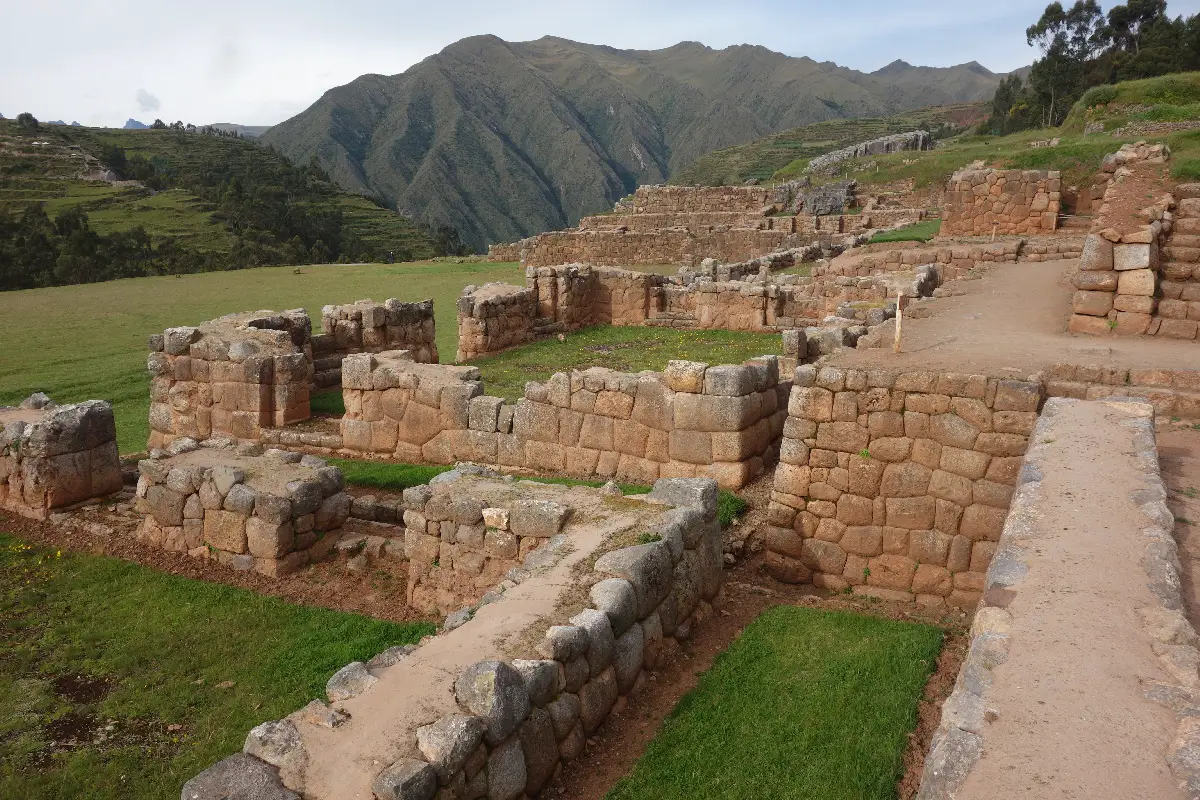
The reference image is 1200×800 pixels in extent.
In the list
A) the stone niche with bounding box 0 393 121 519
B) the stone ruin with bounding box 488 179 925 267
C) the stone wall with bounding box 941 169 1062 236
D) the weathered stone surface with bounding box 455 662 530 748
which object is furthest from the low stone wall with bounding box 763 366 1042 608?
the stone ruin with bounding box 488 179 925 267

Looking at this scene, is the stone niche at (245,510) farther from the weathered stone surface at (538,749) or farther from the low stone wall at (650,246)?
the low stone wall at (650,246)

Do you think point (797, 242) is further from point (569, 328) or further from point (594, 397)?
point (594, 397)

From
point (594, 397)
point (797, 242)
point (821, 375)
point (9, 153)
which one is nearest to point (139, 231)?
point (9, 153)

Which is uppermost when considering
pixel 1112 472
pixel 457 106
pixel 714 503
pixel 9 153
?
pixel 457 106

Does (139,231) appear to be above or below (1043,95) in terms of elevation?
below

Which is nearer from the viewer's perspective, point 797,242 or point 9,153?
point 797,242

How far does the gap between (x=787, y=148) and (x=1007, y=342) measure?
7802cm

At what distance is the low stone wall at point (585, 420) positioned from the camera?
11.1 m

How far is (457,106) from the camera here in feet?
463

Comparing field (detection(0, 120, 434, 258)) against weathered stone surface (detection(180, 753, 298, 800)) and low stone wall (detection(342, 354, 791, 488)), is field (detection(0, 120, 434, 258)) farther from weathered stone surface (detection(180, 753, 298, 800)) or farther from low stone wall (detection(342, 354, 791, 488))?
weathered stone surface (detection(180, 753, 298, 800))

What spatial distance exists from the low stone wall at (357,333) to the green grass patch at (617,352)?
2.06 meters

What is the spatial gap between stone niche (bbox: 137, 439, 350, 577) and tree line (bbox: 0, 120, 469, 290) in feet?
144

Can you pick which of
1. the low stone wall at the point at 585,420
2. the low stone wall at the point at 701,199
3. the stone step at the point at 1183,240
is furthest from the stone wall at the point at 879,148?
the low stone wall at the point at 585,420

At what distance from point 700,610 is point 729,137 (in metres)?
149
